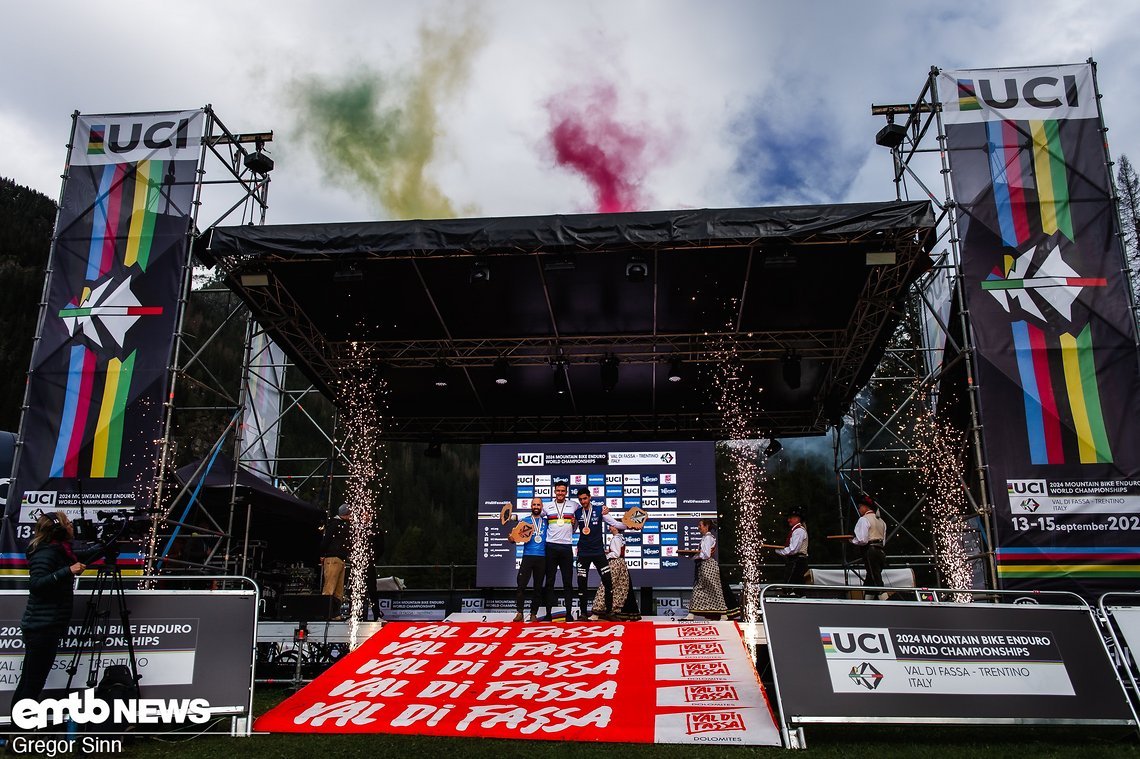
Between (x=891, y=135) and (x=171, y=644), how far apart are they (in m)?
11.6

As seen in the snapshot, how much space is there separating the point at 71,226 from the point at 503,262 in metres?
6.22

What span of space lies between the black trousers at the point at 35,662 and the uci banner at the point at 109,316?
4607 millimetres

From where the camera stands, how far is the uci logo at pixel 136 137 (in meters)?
11.7

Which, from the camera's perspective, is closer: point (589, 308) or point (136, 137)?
point (136, 137)

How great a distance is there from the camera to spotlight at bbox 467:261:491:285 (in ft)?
36.8

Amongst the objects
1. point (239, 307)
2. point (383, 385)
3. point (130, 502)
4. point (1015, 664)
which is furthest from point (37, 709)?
point (383, 385)

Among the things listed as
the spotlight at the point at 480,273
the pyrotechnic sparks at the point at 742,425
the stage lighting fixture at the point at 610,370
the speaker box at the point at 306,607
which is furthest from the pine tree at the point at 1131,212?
the speaker box at the point at 306,607

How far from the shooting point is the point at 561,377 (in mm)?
14672

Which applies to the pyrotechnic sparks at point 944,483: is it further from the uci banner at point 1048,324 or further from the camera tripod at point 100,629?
the camera tripod at point 100,629

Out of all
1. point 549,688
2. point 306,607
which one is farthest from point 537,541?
point 549,688

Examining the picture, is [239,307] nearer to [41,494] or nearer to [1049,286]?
[41,494]

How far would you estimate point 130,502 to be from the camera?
33.5 ft

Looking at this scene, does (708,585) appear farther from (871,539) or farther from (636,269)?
(636,269)

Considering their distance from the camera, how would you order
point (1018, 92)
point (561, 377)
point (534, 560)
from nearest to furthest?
point (534, 560)
point (1018, 92)
point (561, 377)
